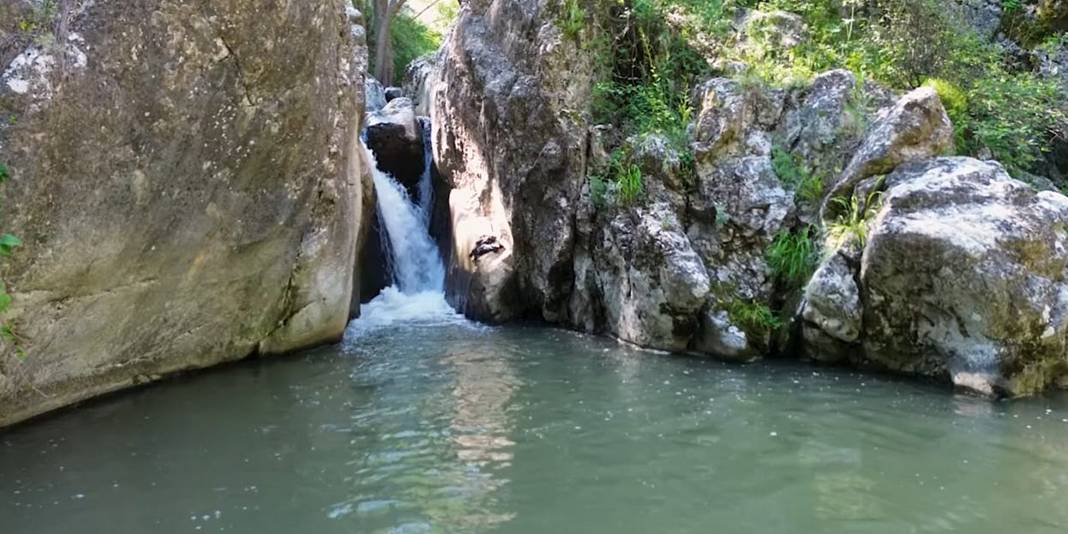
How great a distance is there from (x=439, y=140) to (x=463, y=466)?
953 centimetres

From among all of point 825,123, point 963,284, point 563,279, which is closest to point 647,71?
point 825,123

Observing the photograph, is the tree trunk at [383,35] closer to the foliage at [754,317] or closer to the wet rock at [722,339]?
the wet rock at [722,339]

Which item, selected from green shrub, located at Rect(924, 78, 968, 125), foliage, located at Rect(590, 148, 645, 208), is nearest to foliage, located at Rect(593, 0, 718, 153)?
foliage, located at Rect(590, 148, 645, 208)

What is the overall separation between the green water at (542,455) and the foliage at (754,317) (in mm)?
592

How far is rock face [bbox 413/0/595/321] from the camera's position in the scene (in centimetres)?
1130

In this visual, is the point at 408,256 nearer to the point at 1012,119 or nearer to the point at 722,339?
the point at 722,339

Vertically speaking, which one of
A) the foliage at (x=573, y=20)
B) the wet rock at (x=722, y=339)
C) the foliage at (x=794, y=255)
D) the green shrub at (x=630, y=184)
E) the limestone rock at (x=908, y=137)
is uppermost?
the foliage at (x=573, y=20)

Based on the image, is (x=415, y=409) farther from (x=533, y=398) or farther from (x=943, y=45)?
(x=943, y=45)

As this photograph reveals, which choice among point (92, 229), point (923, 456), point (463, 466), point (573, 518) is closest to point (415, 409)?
point (463, 466)

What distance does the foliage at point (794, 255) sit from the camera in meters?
9.15

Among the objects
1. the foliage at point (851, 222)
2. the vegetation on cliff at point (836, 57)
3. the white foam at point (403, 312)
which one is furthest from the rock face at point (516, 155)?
the foliage at point (851, 222)

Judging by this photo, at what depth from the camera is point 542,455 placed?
5.94 meters

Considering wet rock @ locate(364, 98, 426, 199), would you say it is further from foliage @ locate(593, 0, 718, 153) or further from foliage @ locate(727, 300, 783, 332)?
foliage @ locate(727, 300, 783, 332)

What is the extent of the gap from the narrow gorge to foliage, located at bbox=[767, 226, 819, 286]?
1.3 inches
